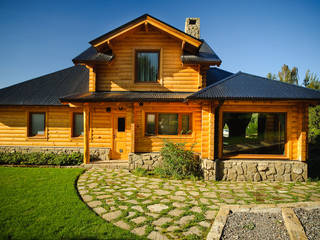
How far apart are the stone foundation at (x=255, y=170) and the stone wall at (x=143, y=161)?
2.43 metres

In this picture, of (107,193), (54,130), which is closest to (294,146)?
(107,193)

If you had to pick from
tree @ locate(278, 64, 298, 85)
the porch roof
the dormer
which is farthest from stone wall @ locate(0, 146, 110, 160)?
tree @ locate(278, 64, 298, 85)

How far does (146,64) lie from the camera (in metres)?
9.34

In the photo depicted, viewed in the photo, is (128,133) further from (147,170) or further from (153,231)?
(153,231)

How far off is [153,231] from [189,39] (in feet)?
26.8

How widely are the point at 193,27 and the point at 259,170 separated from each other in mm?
9179

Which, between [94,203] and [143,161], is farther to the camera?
[143,161]

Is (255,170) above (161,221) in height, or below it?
above

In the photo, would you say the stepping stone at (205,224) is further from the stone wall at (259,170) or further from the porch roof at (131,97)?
the porch roof at (131,97)

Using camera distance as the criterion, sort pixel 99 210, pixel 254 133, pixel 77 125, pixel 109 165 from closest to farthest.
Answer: pixel 99 210 → pixel 109 165 → pixel 254 133 → pixel 77 125

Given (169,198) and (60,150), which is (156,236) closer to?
(169,198)

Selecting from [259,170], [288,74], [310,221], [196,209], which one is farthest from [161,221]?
[288,74]

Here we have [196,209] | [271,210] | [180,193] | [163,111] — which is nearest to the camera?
[271,210]

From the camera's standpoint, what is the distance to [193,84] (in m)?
9.10
